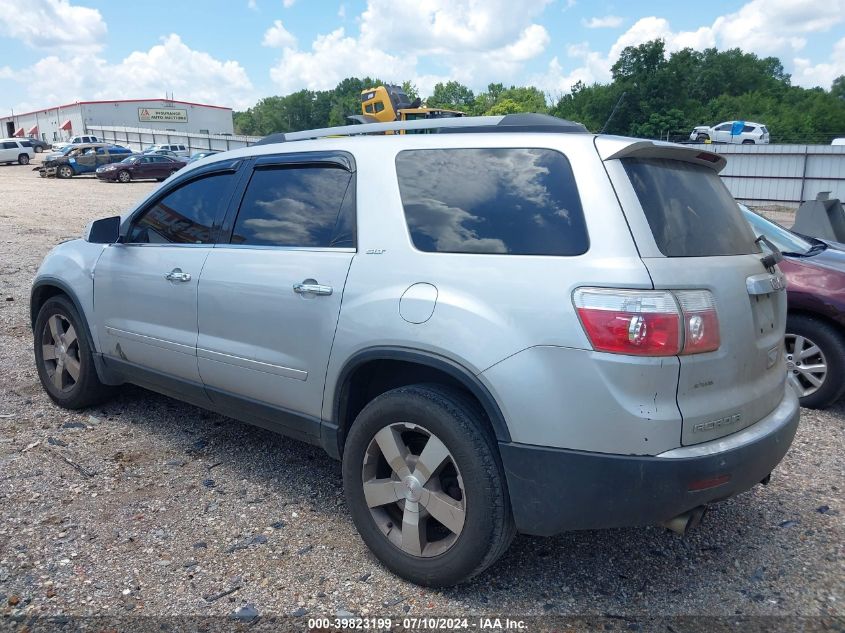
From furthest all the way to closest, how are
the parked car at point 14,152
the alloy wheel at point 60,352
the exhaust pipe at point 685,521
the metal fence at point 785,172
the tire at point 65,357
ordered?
the parked car at point 14,152
the metal fence at point 785,172
the alloy wheel at point 60,352
the tire at point 65,357
the exhaust pipe at point 685,521

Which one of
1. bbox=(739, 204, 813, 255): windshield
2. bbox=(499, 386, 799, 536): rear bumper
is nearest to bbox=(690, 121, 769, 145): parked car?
bbox=(739, 204, 813, 255): windshield

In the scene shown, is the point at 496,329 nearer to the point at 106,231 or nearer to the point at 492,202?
the point at 492,202

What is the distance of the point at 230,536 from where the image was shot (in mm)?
3330

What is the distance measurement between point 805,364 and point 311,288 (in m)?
3.97

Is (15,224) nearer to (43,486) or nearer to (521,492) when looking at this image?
(43,486)

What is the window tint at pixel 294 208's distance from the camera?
333cm

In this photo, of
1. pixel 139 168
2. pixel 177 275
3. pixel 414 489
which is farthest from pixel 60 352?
pixel 139 168

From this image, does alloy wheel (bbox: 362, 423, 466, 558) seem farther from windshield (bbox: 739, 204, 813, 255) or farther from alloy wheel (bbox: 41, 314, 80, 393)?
windshield (bbox: 739, 204, 813, 255)

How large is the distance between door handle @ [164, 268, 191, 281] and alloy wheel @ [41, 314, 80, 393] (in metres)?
1.25

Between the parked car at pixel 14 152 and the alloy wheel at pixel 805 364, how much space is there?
169 ft

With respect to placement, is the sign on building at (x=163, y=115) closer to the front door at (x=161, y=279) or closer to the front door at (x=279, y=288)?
the front door at (x=161, y=279)

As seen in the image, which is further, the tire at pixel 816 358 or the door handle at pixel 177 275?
the tire at pixel 816 358

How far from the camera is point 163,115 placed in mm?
80188

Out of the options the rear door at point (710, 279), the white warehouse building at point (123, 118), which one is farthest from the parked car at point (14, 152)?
the rear door at point (710, 279)
